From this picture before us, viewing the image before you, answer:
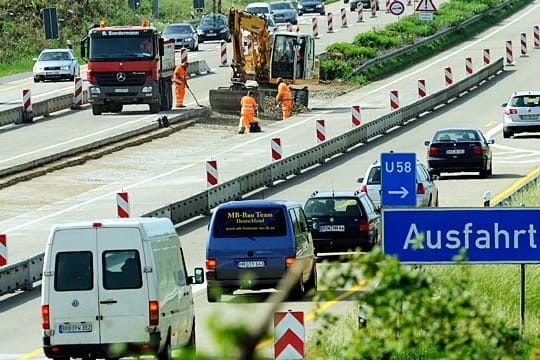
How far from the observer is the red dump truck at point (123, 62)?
1967 inches

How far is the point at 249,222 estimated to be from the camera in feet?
75.9

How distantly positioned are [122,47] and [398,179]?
30003 mm

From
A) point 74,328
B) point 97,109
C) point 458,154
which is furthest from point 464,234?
point 97,109

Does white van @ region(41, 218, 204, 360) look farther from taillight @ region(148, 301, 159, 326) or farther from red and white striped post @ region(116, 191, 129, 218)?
red and white striped post @ region(116, 191, 129, 218)

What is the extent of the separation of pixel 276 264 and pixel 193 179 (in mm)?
16103

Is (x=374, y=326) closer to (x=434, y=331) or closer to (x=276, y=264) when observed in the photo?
(x=434, y=331)

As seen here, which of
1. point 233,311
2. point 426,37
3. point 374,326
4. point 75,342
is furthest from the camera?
point 426,37

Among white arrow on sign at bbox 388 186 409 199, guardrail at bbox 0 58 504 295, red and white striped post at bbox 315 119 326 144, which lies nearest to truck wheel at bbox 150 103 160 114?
guardrail at bbox 0 58 504 295

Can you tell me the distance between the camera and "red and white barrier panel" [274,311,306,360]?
46.3 feet

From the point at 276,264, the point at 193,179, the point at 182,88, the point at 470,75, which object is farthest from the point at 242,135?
the point at 276,264

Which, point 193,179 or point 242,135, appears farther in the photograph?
point 242,135

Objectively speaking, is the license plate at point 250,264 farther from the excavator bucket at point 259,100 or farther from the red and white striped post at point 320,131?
the excavator bucket at point 259,100

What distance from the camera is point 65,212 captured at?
33.9 meters

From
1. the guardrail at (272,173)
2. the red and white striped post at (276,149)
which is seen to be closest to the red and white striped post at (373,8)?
the guardrail at (272,173)
